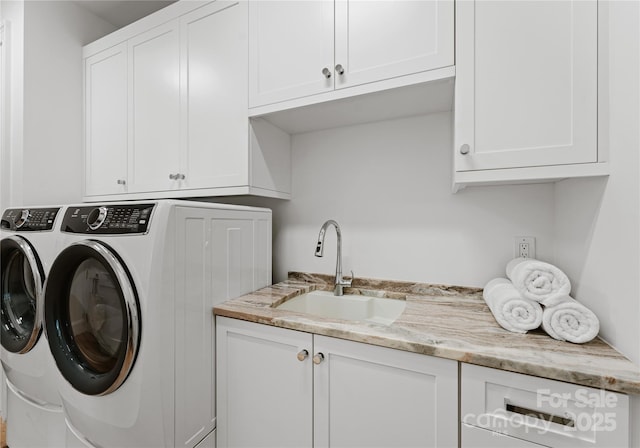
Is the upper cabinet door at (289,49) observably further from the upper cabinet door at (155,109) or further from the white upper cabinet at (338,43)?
the upper cabinet door at (155,109)

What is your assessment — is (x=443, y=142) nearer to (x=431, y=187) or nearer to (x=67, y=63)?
(x=431, y=187)

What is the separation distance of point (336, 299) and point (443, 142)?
3.22ft

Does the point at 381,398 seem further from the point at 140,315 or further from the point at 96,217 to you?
the point at 96,217

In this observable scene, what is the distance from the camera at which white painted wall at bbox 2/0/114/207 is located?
70.8 inches

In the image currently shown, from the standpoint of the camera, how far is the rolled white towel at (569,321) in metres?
0.87

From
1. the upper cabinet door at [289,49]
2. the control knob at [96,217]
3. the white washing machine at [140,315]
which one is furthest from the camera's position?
the upper cabinet door at [289,49]

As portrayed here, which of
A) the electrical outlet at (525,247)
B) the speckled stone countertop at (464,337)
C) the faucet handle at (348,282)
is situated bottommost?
the speckled stone countertop at (464,337)

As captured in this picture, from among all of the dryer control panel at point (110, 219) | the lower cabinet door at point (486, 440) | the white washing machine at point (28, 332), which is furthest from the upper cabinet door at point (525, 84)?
the white washing machine at point (28, 332)

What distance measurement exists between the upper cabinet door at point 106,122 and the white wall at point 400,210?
108cm

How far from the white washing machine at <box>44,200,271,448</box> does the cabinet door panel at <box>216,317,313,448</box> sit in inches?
2.7

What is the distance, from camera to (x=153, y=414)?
1.06 m

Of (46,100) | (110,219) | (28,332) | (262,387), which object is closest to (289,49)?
(110,219)

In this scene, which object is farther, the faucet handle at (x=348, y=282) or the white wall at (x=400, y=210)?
the faucet handle at (x=348, y=282)

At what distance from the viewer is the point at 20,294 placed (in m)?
1.62
